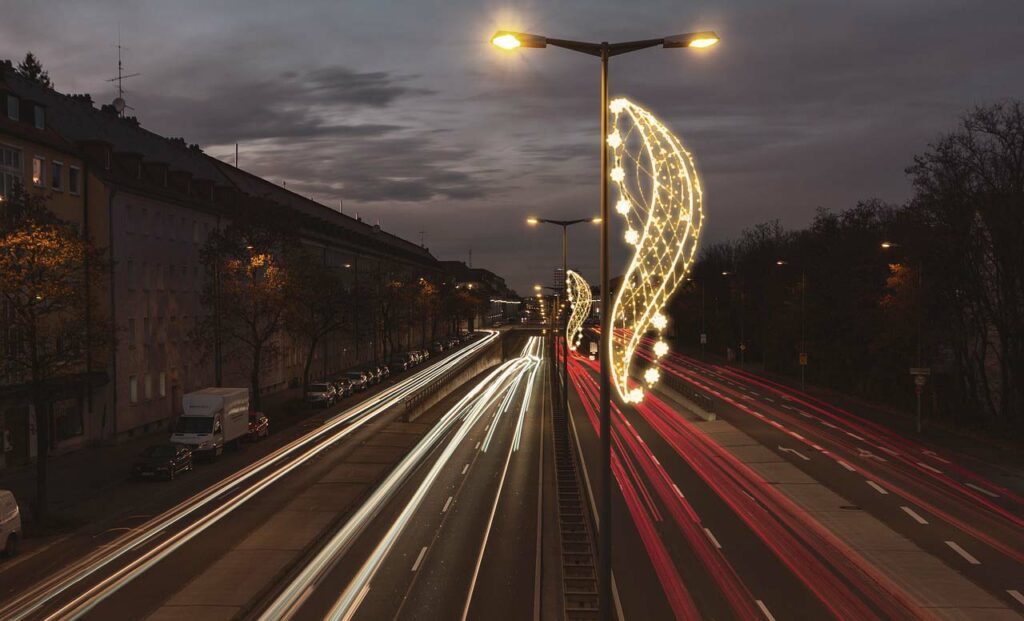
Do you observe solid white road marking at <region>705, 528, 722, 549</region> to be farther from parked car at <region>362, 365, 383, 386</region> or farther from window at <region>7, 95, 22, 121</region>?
Result: parked car at <region>362, 365, 383, 386</region>

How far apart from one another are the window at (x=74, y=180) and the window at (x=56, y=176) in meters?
0.69

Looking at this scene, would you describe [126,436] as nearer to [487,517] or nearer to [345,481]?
[345,481]

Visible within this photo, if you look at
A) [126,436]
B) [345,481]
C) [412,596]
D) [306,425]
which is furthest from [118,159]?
[412,596]

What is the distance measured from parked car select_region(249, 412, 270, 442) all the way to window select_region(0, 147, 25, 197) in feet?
49.5

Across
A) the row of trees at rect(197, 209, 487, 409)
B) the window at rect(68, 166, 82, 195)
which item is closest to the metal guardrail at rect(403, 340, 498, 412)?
the row of trees at rect(197, 209, 487, 409)

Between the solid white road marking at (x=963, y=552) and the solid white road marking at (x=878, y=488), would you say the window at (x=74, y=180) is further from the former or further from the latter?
the solid white road marking at (x=963, y=552)

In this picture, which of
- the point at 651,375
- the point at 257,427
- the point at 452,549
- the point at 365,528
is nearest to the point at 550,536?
the point at 452,549

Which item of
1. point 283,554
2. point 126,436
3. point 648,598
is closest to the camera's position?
point 648,598

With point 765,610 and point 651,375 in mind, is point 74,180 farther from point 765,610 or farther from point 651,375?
point 765,610

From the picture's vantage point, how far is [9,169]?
3634 centimetres

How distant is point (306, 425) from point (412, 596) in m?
34.2

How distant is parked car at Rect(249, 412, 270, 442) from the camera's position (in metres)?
44.9

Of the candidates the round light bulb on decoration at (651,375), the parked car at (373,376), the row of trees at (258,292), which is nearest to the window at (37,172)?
the row of trees at (258,292)

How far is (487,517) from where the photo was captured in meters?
27.5
